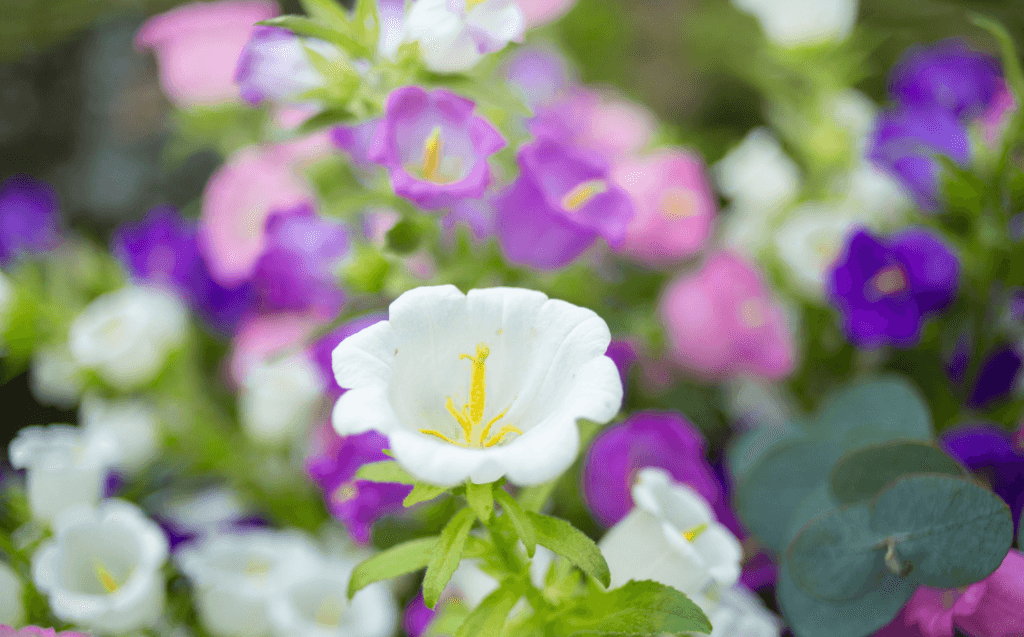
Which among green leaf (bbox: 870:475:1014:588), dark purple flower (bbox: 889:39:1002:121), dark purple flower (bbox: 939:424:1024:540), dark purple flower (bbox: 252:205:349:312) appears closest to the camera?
green leaf (bbox: 870:475:1014:588)

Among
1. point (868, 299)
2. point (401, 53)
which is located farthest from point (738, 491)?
point (401, 53)

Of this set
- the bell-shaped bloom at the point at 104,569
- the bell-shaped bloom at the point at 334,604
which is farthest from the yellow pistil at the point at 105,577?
the bell-shaped bloom at the point at 334,604

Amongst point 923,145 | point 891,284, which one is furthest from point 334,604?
point 923,145

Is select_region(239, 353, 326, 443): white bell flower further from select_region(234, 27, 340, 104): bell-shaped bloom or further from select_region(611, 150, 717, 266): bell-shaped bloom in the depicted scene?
select_region(611, 150, 717, 266): bell-shaped bloom

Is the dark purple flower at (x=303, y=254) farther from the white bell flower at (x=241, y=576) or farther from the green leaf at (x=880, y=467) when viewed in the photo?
the green leaf at (x=880, y=467)

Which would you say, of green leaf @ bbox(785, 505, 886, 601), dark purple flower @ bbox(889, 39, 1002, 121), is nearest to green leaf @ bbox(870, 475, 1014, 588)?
green leaf @ bbox(785, 505, 886, 601)

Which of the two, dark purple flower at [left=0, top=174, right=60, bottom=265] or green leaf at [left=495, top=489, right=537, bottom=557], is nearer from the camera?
green leaf at [left=495, top=489, right=537, bottom=557]

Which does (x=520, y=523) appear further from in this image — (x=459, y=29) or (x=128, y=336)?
(x=128, y=336)
